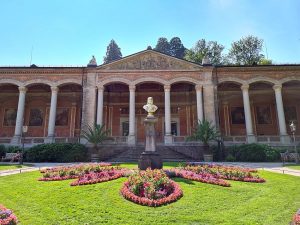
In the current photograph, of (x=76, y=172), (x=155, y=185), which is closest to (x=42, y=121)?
(x=76, y=172)

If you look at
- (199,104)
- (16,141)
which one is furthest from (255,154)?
(16,141)

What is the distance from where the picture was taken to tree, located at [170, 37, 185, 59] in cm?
5472

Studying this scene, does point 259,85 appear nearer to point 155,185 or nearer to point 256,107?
point 256,107

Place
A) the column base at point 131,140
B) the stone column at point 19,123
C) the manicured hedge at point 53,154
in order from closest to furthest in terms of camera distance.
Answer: the manicured hedge at point 53,154 → the column base at point 131,140 → the stone column at point 19,123

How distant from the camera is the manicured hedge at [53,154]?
1945 centimetres

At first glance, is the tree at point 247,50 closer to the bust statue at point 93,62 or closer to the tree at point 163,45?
the tree at point 163,45

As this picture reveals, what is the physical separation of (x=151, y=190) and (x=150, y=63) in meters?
19.8

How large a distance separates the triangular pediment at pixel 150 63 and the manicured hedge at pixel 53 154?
9.57m

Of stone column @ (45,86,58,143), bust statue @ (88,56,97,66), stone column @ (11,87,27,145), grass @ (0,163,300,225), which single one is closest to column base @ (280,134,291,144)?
grass @ (0,163,300,225)

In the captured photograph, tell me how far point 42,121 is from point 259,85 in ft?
85.0

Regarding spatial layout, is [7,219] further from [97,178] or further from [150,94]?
[150,94]

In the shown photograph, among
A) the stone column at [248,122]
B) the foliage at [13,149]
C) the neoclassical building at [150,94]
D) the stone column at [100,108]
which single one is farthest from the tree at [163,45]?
the foliage at [13,149]

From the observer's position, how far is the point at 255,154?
19000 millimetres

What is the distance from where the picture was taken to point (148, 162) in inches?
418
